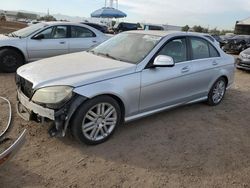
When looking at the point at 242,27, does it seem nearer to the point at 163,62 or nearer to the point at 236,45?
the point at 236,45

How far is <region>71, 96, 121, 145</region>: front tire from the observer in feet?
12.5

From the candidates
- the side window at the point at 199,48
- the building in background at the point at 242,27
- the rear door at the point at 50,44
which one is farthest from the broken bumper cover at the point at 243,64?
the building in background at the point at 242,27

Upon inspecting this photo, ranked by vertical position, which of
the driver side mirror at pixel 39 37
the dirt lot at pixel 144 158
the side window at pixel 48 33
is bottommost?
the dirt lot at pixel 144 158

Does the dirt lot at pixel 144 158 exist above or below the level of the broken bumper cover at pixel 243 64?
below

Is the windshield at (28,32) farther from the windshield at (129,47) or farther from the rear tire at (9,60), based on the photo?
the windshield at (129,47)

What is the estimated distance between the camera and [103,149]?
402 centimetres

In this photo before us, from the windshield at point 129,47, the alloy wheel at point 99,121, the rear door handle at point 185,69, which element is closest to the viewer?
the alloy wheel at point 99,121

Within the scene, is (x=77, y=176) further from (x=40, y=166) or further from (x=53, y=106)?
(x=53, y=106)

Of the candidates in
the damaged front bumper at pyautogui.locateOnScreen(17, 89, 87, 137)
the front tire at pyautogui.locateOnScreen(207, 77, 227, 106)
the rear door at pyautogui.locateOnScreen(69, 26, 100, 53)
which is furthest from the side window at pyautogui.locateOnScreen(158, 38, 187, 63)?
the rear door at pyautogui.locateOnScreen(69, 26, 100, 53)

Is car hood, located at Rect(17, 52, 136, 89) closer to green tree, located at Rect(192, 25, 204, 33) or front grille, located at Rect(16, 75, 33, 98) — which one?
front grille, located at Rect(16, 75, 33, 98)

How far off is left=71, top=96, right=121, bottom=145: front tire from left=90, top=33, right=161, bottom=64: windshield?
2.84ft

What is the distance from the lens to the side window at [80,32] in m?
8.98

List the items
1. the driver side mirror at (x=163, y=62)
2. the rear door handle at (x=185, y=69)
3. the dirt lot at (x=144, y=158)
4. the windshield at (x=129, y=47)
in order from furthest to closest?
the rear door handle at (x=185, y=69) < the windshield at (x=129, y=47) < the driver side mirror at (x=163, y=62) < the dirt lot at (x=144, y=158)

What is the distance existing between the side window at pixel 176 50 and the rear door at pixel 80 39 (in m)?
4.47
